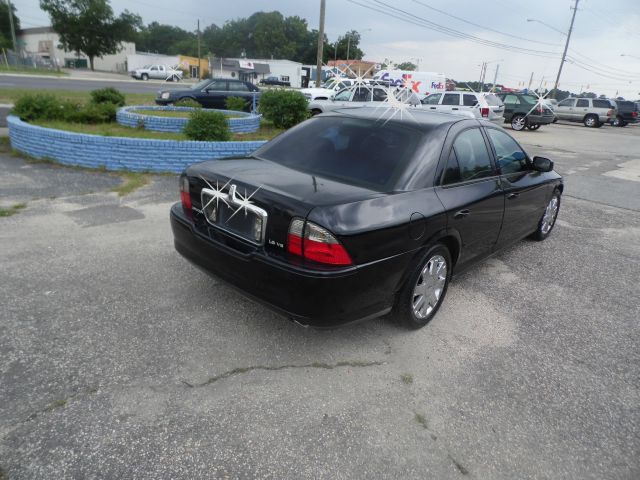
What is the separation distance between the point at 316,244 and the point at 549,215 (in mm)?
Result: 4161

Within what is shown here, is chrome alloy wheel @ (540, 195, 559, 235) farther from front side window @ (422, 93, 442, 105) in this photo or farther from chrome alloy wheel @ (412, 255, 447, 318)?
front side window @ (422, 93, 442, 105)

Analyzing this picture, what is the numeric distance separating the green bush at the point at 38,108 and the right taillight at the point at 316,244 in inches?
350

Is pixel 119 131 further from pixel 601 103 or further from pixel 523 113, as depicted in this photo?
pixel 601 103

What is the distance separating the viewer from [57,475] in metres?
2.03

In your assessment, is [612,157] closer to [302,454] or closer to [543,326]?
[543,326]

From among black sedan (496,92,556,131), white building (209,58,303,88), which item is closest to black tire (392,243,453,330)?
black sedan (496,92,556,131)

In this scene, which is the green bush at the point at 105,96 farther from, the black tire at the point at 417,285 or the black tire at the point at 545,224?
the black tire at the point at 417,285

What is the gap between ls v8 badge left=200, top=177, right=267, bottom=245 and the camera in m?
2.78

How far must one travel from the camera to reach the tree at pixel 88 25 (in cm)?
5975

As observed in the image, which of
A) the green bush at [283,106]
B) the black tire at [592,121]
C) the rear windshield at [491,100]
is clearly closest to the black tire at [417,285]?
the green bush at [283,106]

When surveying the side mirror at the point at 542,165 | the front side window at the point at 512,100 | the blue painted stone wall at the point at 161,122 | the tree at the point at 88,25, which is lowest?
the blue painted stone wall at the point at 161,122

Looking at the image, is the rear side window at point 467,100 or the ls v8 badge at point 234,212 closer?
the ls v8 badge at point 234,212

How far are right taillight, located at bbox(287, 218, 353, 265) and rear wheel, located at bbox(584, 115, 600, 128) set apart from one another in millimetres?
31141

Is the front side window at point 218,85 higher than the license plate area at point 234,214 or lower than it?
higher
